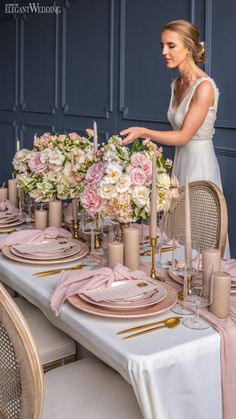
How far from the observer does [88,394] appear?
149cm

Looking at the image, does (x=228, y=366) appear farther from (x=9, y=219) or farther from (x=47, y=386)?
(x=9, y=219)

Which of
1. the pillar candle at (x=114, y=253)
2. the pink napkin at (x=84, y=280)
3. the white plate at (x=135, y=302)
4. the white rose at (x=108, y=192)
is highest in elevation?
the white rose at (x=108, y=192)

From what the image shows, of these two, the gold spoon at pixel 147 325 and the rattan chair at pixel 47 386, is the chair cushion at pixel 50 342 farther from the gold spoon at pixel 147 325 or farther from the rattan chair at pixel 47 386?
the gold spoon at pixel 147 325

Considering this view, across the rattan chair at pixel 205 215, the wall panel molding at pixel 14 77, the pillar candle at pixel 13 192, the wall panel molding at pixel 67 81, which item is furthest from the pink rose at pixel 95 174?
the wall panel molding at pixel 14 77

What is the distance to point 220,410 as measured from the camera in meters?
1.37

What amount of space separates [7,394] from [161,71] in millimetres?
3336

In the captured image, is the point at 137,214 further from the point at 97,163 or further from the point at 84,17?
the point at 84,17

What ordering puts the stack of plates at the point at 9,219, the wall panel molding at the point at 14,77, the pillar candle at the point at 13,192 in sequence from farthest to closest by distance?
the wall panel molding at the point at 14,77 < the pillar candle at the point at 13,192 < the stack of plates at the point at 9,219

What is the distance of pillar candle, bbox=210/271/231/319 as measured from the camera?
4.68 feet

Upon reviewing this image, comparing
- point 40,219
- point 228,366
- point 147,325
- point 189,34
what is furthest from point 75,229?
point 189,34

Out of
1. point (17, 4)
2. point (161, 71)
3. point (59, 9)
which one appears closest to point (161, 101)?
point (161, 71)

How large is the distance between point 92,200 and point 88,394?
625 mm

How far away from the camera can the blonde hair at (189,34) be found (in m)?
2.97

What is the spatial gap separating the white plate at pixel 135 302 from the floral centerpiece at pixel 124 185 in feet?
1.11
